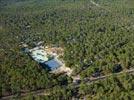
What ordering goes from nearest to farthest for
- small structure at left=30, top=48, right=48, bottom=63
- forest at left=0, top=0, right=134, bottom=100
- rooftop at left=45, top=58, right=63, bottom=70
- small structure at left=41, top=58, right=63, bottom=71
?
forest at left=0, top=0, right=134, bottom=100 < small structure at left=41, top=58, right=63, bottom=71 < rooftop at left=45, top=58, right=63, bottom=70 < small structure at left=30, top=48, right=48, bottom=63

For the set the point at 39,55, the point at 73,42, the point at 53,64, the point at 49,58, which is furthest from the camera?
the point at 73,42

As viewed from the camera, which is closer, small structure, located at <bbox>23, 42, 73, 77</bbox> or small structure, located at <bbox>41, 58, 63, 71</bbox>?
small structure, located at <bbox>23, 42, 73, 77</bbox>

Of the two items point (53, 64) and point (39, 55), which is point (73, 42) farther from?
point (53, 64)

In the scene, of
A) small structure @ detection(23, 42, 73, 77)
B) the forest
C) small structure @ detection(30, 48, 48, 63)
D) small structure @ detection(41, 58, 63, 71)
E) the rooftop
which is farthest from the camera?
small structure @ detection(30, 48, 48, 63)

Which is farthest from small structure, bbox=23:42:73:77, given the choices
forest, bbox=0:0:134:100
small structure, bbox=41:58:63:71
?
forest, bbox=0:0:134:100

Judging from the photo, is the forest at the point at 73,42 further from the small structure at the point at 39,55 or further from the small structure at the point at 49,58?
the small structure at the point at 39,55

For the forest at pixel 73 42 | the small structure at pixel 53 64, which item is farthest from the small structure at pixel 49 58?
the forest at pixel 73 42

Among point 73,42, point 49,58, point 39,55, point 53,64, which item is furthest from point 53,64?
point 73,42

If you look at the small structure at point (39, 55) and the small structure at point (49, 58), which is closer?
the small structure at point (49, 58)

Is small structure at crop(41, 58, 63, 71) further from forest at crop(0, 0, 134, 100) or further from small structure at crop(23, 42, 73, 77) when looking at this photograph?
forest at crop(0, 0, 134, 100)
